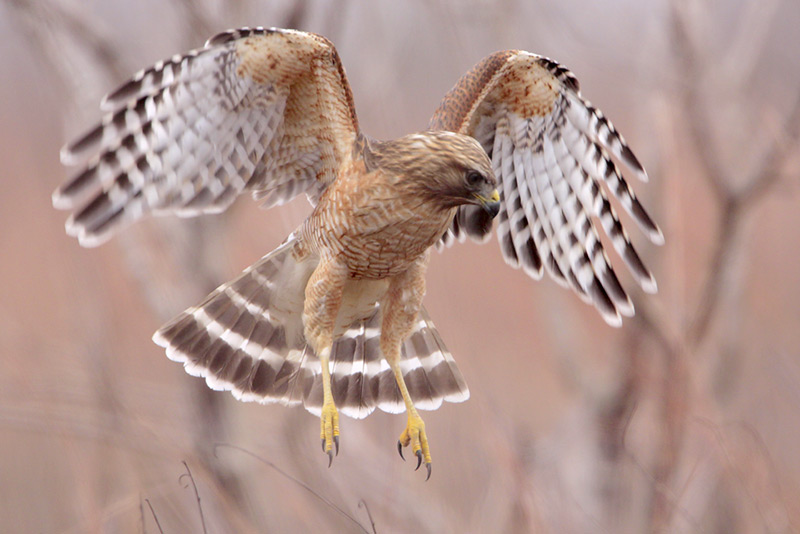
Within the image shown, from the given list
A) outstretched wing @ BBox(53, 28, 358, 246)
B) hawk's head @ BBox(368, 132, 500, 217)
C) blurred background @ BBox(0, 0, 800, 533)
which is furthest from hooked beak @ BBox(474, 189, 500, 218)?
blurred background @ BBox(0, 0, 800, 533)

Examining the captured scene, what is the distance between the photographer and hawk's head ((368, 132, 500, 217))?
230cm

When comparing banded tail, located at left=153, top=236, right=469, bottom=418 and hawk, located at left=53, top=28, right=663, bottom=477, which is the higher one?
hawk, located at left=53, top=28, right=663, bottom=477

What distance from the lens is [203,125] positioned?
8.84 ft

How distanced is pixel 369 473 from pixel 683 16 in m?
3.20

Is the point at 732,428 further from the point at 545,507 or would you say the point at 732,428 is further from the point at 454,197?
the point at 454,197

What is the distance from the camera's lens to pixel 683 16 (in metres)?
4.83

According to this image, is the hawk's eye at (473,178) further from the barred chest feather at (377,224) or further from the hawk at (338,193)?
the barred chest feather at (377,224)

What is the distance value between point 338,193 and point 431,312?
221cm

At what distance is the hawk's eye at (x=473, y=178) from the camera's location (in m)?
2.29

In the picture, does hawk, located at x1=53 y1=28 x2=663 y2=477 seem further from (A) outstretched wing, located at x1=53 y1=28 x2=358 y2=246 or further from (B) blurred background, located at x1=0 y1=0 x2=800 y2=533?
(B) blurred background, located at x1=0 y1=0 x2=800 y2=533

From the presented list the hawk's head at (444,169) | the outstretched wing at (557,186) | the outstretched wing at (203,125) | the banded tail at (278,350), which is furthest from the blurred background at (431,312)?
the hawk's head at (444,169)

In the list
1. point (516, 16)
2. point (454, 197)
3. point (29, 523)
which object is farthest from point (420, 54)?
point (29, 523)

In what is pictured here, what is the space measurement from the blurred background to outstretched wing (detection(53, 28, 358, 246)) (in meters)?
1.47

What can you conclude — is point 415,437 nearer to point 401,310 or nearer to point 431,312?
point 401,310
